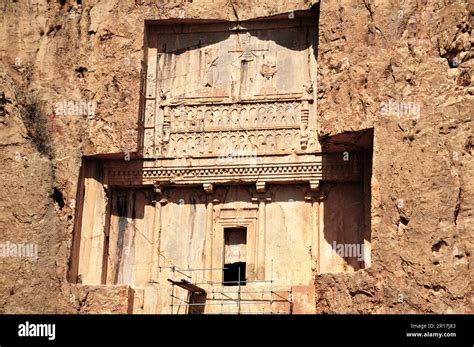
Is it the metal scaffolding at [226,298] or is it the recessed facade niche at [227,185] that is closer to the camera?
the metal scaffolding at [226,298]

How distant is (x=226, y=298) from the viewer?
20078mm

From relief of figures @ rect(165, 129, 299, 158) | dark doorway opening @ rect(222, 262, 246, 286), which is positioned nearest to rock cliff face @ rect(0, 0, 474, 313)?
relief of figures @ rect(165, 129, 299, 158)

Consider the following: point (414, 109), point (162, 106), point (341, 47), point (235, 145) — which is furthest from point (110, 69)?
point (414, 109)

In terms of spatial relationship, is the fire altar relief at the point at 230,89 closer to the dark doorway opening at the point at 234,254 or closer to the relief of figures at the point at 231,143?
the relief of figures at the point at 231,143

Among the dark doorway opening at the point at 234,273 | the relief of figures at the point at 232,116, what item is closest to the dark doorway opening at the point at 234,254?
the dark doorway opening at the point at 234,273

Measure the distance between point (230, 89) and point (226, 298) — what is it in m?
3.65

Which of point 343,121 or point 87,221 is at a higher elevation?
point 343,121

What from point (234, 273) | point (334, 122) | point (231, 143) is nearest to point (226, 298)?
point (234, 273)

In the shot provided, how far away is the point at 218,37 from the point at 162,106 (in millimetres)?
1552

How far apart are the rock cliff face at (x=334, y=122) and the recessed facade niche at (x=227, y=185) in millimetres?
443

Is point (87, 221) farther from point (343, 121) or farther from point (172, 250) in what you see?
point (343, 121)

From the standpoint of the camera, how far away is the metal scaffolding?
783 inches

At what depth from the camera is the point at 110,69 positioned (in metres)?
21.1

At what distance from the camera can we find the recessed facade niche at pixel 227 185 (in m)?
20.2
